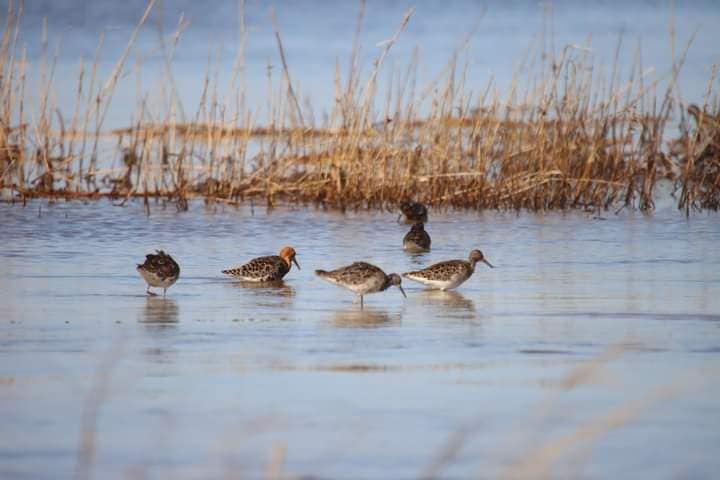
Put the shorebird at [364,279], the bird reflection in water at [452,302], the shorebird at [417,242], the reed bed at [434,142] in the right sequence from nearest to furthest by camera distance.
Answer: the bird reflection in water at [452,302] → the shorebird at [364,279] → the shorebird at [417,242] → the reed bed at [434,142]

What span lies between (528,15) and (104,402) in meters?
41.9

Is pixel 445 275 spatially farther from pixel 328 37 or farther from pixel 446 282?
pixel 328 37

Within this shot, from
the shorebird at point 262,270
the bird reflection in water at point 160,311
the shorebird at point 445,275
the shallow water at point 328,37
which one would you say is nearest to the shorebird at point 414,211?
the shorebird at point 262,270

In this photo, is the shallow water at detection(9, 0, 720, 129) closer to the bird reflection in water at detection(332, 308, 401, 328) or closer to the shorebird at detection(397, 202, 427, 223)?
the shorebird at detection(397, 202, 427, 223)

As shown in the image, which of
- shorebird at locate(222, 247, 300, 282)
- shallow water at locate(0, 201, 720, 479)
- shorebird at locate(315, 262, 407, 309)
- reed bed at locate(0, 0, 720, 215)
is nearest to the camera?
shallow water at locate(0, 201, 720, 479)

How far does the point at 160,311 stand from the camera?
9781mm

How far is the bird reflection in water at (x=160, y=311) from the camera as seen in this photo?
9.26 m

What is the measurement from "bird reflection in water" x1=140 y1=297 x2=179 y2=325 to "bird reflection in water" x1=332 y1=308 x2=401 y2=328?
108cm

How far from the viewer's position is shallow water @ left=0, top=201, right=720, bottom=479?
5.59m

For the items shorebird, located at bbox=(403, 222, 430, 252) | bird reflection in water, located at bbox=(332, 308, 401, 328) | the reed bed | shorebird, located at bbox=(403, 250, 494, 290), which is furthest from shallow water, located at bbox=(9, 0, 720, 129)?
bird reflection in water, located at bbox=(332, 308, 401, 328)

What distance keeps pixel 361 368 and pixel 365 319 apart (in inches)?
80.6

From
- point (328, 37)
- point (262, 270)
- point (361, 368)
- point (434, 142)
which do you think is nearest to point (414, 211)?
point (434, 142)

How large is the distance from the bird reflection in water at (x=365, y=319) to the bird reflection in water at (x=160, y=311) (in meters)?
1.08

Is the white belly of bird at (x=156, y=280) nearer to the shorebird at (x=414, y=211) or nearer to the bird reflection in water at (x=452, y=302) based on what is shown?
the bird reflection in water at (x=452, y=302)
